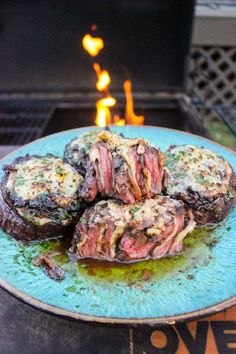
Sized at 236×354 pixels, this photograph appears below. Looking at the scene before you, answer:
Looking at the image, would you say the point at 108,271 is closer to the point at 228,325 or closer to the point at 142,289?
the point at 142,289

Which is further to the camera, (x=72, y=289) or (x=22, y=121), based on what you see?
(x=22, y=121)

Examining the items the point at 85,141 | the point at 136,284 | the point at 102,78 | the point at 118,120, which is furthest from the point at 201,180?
the point at 102,78

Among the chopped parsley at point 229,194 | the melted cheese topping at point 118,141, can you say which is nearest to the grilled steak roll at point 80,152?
the melted cheese topping at point 118,141

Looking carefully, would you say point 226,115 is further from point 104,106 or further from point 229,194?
point 229,194

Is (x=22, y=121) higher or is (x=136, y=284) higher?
(x=136, y=284)

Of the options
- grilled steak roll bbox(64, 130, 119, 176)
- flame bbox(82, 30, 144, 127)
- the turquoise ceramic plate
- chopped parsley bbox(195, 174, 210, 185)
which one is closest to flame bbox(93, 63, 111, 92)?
flame bbox(82, 30, 144, 127)

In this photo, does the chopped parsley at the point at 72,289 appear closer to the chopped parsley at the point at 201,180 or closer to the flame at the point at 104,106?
the chopped parsley at the point at 201,180

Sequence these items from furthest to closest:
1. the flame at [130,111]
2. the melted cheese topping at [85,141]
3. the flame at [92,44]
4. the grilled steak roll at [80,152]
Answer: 1. the flame at [92,44]
2. the flame at [130,111]
3. the melted cheese topping at [85,141]
4. the grilled steak roll at [80,152]
